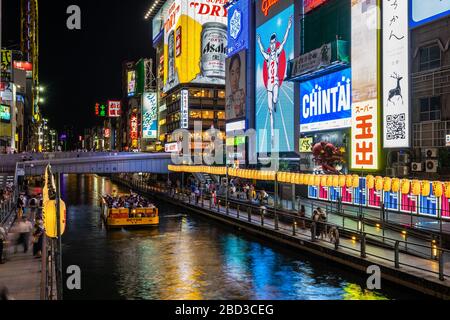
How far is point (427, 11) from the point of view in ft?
111

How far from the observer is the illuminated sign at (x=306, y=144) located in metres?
51.9

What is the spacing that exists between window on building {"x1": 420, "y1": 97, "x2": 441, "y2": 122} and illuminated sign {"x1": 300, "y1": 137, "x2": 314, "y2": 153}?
17.8m

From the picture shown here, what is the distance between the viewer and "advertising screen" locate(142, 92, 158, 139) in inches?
5910

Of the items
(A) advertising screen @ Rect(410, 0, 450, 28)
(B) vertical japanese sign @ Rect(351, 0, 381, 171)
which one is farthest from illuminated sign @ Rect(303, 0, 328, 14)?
(A) advertising screen @ Rect(410, 0, 450, 28)

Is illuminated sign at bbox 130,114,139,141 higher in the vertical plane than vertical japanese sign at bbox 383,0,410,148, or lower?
higher

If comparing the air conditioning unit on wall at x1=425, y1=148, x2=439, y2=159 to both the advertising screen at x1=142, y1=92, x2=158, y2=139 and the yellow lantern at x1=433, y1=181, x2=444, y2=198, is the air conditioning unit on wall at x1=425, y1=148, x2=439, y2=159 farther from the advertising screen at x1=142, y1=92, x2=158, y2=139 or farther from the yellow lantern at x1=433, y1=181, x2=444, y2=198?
the advertising screen at x1=142, y1=92, x2=158, y2=139

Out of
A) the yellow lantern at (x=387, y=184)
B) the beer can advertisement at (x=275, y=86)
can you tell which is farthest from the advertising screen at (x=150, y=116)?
the yellow lantern at (x=387, y=184)

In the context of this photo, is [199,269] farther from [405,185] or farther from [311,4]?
[311,4]

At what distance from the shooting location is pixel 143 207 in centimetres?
4309

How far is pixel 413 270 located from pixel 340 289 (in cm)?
309

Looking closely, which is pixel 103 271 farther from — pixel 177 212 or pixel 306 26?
pixel 306 26

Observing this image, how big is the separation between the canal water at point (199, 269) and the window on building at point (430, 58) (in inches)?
608

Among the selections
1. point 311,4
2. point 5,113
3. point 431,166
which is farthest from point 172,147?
point 431,166

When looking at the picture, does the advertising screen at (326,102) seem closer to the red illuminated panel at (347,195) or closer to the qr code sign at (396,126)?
the red illuminated panel at (347,195)
